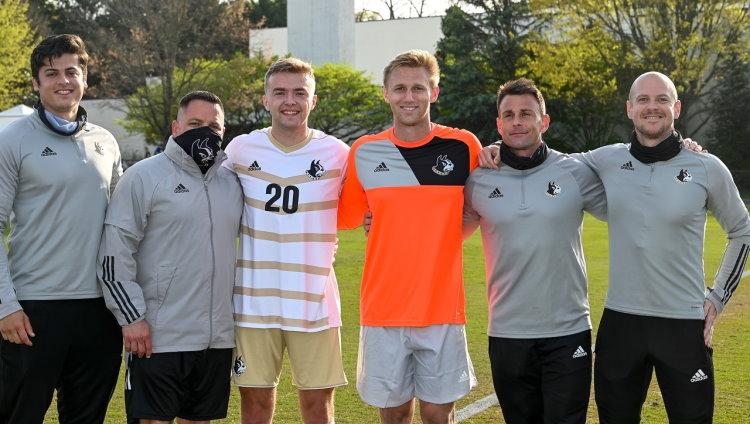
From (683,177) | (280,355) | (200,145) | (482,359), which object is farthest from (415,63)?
(482,359)

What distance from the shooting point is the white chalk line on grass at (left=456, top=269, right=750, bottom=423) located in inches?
255

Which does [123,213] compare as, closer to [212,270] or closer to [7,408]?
[212,270]

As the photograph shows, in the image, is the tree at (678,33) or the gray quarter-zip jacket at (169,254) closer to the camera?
the gray quarter-zip jacket at (169,254)

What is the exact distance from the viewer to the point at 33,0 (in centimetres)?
5291

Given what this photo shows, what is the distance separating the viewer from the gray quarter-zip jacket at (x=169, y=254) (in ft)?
15.5

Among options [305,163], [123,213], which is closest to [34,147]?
[123,213]

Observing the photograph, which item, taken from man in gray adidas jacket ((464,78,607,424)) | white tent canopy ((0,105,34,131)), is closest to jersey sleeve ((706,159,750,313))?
man in gray adidas jacket ((464,78,607,424))

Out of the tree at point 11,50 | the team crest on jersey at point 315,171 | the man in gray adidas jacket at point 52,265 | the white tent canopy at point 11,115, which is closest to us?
the man in gray adidas jacket at point 52,265

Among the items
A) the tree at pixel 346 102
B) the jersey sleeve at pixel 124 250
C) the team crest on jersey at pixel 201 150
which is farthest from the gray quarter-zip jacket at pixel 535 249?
the tree at pixel 346 102

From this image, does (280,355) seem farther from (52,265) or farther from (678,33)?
(678,33)

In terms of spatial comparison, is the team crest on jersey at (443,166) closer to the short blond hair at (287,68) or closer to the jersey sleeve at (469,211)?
the jersey sleeve at (469,211)

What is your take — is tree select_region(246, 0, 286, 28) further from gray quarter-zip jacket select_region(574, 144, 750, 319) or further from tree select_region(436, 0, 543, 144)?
gray quarter-zip jacket select_region(574, 144, 750, 319)

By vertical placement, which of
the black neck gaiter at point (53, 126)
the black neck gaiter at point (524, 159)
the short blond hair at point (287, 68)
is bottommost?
the black neck gaiter at point (524, 159)

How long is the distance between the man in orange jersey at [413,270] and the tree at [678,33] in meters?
34.7
